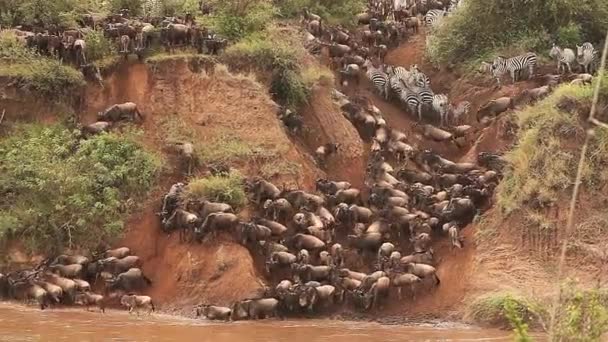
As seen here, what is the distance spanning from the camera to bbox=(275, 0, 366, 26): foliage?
26016 millimetres

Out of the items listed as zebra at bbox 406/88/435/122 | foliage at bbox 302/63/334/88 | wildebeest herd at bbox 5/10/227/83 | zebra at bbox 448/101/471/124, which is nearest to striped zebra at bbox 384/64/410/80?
zebra at bbox 406/88/435/122

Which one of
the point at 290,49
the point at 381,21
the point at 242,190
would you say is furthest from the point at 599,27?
the point at 242,190

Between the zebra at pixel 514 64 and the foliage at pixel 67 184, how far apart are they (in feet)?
30.2

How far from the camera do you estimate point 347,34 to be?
83.9 ft

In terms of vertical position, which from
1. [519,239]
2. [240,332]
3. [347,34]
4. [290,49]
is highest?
[347,34]

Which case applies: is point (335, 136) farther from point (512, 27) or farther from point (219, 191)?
point (512, 27)

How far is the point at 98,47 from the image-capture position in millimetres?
21156

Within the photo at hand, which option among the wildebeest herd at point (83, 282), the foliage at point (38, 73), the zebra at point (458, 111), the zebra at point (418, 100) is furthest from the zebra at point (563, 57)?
the wildebeest herd at point (83, 282)

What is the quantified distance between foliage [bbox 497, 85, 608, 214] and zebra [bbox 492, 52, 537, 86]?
4.35 m

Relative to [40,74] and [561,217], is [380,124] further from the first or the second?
[40,74]

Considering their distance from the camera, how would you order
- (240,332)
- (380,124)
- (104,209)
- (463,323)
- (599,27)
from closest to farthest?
(240,332)
(463,323)
(104,209)
(380,124)
(599,27)

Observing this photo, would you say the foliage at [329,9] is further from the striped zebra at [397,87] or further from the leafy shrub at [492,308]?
the leafy shrub at [492,308]

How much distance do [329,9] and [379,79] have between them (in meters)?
4.23

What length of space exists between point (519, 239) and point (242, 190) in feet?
17.5
